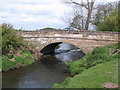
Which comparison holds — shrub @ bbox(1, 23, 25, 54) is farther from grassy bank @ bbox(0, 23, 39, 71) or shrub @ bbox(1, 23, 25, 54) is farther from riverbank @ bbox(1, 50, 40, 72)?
riverbank @ bbox(1, 50, 40, 72)

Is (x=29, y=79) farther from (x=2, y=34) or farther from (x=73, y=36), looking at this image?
(x=73, y=36)

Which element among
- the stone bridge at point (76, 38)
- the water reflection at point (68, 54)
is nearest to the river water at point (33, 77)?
the stone bridge at point (76, 38)

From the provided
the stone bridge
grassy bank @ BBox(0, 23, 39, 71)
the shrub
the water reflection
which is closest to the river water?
grassy bank @ BBox(0, 23, 39, 71)

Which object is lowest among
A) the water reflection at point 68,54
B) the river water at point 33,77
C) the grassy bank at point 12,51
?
the river water at point 33,77

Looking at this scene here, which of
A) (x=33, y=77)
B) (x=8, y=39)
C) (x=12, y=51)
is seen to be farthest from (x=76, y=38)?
(x=33, y=77)

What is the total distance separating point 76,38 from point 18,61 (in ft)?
31.8

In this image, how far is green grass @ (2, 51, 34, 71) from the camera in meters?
20.1

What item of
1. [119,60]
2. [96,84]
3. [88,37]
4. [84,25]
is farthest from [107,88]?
[84,25]

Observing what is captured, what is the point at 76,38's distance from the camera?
26094 mm

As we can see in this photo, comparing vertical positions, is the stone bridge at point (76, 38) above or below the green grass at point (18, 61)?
above

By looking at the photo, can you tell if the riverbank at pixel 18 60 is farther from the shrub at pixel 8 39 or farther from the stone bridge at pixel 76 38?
the stone bridge at pixel 76 38

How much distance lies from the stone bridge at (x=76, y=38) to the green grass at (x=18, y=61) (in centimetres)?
324

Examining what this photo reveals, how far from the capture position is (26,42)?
1059 inches

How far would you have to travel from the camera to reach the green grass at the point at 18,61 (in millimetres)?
20089
